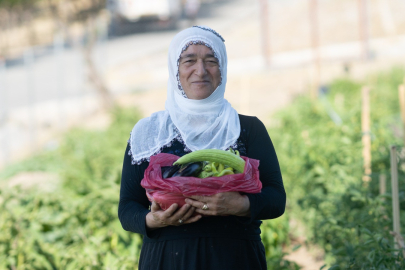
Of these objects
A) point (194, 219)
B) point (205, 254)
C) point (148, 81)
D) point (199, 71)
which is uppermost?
point (148, 81)

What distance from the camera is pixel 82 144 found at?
8008 mm

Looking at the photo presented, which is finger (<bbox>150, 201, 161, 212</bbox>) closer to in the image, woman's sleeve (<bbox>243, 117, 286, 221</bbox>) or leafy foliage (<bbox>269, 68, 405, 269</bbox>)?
woman's sleeve (<bbox>243, 117, 286, 221</bbox>)

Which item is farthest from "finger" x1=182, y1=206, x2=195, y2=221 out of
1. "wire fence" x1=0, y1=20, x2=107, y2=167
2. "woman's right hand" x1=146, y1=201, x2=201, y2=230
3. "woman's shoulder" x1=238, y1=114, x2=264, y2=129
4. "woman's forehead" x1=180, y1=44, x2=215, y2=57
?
"wire fence" x1=0, y1=20, x2=107, y2=167

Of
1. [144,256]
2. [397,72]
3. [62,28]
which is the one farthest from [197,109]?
[62,28]

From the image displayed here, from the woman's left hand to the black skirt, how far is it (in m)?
0.19

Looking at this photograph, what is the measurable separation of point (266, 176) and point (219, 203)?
0.31 metres

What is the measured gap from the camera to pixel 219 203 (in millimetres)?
1659

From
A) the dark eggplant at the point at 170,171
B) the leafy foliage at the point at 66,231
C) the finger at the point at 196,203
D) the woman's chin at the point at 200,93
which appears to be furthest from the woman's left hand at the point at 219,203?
the leafy foliage at the point at 66,231

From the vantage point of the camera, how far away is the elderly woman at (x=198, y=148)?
183 cm

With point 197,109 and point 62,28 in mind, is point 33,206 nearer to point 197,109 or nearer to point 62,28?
point 197,109

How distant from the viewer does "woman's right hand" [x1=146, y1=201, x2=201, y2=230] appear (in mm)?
1680

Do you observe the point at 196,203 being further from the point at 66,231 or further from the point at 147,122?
the point at 66,231

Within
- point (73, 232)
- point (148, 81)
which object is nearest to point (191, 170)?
point (73, 232)

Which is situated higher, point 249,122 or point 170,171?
point 249,122
